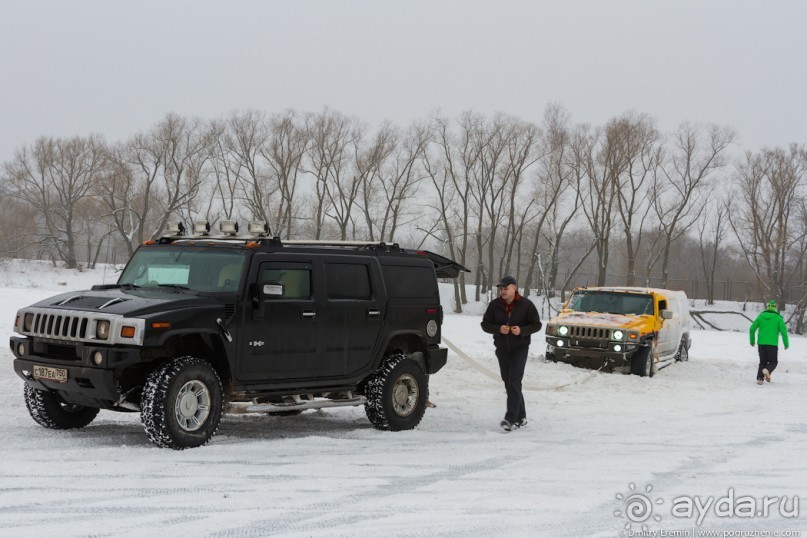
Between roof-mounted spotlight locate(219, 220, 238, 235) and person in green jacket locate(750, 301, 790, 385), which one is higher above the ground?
roof-mounted spotlight locate(219, 220, 238, 235)

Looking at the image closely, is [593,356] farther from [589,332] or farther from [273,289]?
[273,289]

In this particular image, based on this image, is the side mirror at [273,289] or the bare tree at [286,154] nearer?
the side mirror at [273,289]

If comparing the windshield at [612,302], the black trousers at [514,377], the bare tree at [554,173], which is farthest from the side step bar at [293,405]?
the bare tree at [554,173]

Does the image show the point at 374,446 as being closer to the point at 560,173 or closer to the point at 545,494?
the point at 545,494

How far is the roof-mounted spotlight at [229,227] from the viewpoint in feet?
31.5

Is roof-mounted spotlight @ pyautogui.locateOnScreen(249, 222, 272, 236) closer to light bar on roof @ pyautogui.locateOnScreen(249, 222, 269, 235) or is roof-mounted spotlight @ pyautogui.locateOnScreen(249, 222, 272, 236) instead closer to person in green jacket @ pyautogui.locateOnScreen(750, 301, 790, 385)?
light bar on roof @ pyautogui.locateOnScreen(249, 222, 269, 235)

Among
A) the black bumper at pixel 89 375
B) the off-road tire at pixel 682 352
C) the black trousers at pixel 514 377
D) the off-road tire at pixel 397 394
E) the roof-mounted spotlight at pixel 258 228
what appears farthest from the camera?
the off-road tire at pixel 682 352

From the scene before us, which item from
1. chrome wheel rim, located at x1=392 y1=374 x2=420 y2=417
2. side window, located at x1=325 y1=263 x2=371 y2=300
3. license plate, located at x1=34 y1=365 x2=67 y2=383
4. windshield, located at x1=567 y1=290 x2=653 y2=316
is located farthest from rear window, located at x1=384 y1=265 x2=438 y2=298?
windshield, located at x1=567 y1=290 x2=653 y2=316

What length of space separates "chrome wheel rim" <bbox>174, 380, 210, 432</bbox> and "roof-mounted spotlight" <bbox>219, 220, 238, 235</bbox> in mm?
2047

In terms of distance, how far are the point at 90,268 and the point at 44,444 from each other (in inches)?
2624

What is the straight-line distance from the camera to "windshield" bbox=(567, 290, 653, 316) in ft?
60.5

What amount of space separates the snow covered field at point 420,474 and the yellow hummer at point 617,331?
162 inches

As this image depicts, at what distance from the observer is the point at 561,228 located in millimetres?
61688

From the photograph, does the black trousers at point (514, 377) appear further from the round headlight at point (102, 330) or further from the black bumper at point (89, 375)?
the round headlight at point (102, 330)
